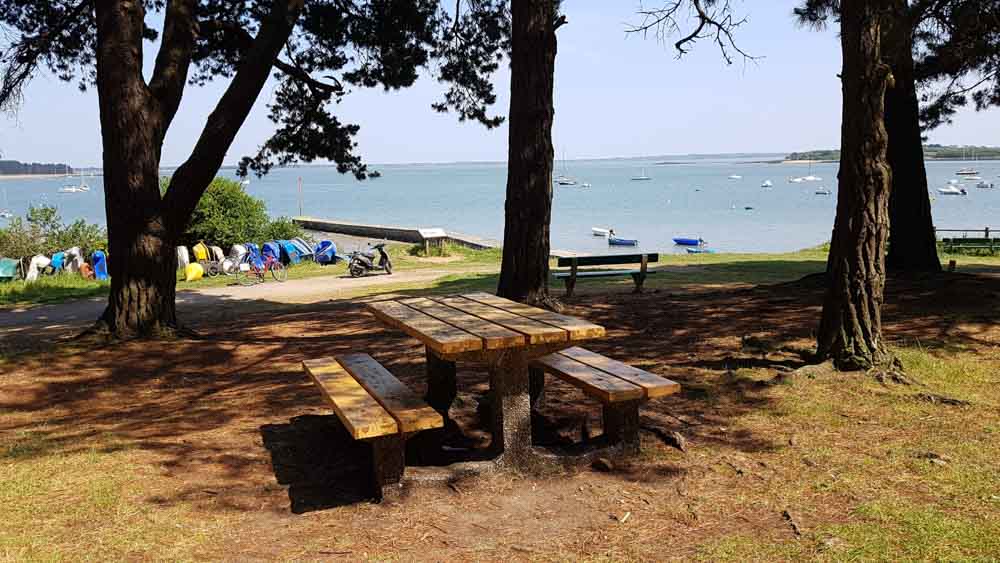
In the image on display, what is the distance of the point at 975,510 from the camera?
3.84 meters

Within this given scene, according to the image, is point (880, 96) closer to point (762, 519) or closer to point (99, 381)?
point (762, 519)

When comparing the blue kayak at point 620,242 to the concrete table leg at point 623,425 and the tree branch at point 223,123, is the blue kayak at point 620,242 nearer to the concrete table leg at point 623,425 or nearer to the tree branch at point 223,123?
the tree branch at point 223,123

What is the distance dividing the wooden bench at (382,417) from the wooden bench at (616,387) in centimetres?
87

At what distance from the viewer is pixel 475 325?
4391 mm

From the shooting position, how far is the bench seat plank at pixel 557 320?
4102 millimetres

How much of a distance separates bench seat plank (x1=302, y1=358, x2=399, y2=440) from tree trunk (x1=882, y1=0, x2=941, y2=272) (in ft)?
25.9

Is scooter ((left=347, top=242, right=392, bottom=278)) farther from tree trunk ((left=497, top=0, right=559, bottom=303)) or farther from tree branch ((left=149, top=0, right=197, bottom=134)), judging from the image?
tree trunk ((left=497, top=0, right=559, bottom=303))

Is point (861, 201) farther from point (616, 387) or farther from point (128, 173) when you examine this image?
point (128, 173)

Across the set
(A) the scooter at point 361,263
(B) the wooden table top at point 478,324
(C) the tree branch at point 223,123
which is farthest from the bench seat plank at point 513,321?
(A) the scooter at point 361,263

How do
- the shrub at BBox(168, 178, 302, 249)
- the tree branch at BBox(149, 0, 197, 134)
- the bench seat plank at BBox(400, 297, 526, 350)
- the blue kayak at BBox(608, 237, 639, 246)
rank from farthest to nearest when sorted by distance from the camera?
the blue kayak at BBox(608, 237, 639, 246) → the shrub at BBox(168, 178, 302, 249) → the tree branch at BBox(149, 0, 197, 134) → the bench seat plank at BBox(400, 297, 526, 350)

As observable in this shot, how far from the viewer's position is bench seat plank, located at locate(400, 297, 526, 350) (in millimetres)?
4000

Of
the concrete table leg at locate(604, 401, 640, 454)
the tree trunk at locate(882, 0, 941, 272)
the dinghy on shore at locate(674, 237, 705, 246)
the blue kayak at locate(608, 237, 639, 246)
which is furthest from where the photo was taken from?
the blue kayak at locate(608, 237, 639, 246)

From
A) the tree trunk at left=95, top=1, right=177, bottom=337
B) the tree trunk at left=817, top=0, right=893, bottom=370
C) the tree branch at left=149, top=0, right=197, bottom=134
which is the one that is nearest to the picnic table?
the tree trunk at left=817, top=0, right=893, bottom=370

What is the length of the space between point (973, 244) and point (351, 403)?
20.7 metres
